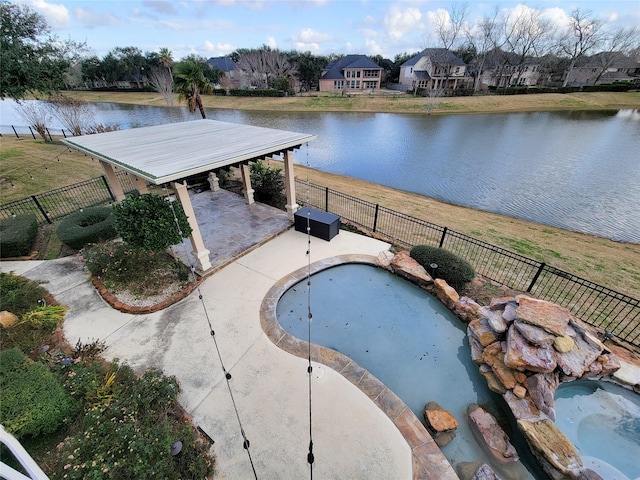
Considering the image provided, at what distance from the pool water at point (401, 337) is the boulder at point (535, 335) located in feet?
3.70

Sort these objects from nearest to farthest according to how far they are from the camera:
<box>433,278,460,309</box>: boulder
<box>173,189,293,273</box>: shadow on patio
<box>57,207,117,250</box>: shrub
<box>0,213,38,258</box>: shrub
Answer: <box>433,278,460,309</box>: boulder
<box>0,213,38,258</box>: shrub
<box>57,207,117,250</box>: shrub
<box>173,189,293,273</box>: shadow on patio

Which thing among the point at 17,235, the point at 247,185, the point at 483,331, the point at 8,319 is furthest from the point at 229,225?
the point at 483,331

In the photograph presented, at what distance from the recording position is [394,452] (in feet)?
12.7

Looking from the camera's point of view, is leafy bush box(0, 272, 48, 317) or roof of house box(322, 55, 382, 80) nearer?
leafy bush box(0, 272, 48, 317)

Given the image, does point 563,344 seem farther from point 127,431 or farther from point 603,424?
point 127,431

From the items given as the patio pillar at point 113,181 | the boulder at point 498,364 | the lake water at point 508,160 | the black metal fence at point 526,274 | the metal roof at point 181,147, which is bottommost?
the lake water at point 508,160

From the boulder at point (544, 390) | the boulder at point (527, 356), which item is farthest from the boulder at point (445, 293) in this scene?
the boulder at point (544, 390)

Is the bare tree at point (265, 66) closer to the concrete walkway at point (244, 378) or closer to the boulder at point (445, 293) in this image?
the concrete walkway at point (244, 378)

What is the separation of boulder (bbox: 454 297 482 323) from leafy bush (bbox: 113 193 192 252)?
6.60 m

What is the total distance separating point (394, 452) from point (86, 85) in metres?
88.4

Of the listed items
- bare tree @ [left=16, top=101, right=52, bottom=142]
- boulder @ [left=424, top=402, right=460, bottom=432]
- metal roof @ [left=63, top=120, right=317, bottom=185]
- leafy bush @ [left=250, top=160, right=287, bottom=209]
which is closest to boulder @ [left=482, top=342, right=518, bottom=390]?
boulder @ [left=424, top=402, right=460, bottom=432]

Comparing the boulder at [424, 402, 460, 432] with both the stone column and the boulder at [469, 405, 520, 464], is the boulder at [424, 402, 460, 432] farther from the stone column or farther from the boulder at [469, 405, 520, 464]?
the stone column

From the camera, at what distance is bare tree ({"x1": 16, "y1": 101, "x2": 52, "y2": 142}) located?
2019 cm

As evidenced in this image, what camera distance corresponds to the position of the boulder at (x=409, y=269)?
22.8 feet
